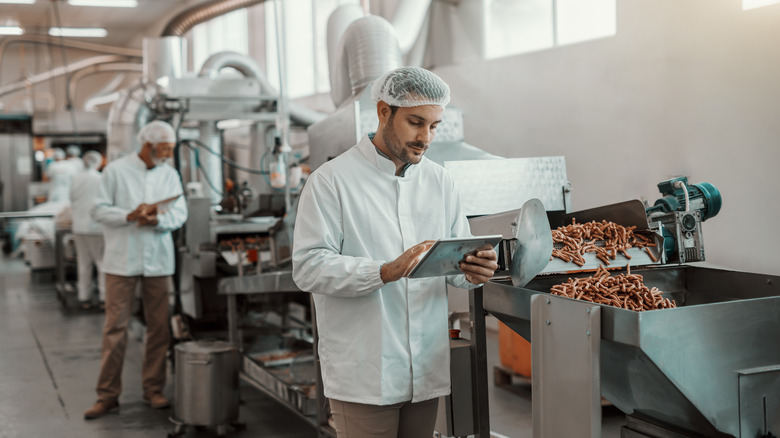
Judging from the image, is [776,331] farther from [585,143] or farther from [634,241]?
[585,143]

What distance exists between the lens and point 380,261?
5.51 ft

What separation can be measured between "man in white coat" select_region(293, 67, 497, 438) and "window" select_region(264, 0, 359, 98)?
6956 millimetres

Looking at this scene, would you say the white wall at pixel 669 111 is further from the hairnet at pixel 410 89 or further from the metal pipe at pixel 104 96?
the metal pipe at pixel 104 96

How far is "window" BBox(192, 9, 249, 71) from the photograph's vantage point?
1132cm

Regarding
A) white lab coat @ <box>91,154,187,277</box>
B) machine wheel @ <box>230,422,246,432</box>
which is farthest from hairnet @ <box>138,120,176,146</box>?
machine wheel @ <box>230,422,246,432</box>

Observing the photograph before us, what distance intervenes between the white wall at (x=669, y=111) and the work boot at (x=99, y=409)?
10.3 ft

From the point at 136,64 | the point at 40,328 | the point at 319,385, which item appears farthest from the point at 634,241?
the point at 136,64

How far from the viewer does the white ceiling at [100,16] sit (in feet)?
39.9

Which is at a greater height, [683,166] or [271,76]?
[271,76]

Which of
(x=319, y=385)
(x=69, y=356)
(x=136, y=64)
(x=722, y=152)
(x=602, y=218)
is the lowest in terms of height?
(x=69, y=356)

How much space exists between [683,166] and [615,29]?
1.05 meters

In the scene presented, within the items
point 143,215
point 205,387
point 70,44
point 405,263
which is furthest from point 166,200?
point 70,44

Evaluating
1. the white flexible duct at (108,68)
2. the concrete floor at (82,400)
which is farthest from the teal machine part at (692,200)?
the white flexible duct at (108,68)

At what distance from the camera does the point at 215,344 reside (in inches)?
147
